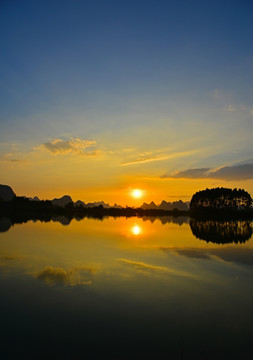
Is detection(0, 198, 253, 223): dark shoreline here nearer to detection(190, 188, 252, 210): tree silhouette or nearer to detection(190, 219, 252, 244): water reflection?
detection(190, 188, 252, 210): tree silhouette

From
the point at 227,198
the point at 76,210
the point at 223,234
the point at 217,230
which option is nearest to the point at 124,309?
the point at 223,234

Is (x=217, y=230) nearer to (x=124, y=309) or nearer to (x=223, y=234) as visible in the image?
(x=223, y=234)

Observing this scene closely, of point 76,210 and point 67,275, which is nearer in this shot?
point 67,275

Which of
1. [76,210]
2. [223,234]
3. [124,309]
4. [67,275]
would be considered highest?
[76,210]

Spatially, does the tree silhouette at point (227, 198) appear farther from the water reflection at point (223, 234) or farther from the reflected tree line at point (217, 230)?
the water reflection at point (223, 234)

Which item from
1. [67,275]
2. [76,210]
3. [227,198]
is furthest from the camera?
[76,210]

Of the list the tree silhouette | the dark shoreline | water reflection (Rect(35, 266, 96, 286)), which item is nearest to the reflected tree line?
water reflection (Rect(35, 266, 96, 286))

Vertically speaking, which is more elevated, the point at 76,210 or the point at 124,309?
the point at 76,210

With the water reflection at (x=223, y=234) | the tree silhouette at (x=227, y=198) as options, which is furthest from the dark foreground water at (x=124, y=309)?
the tree silhouette at (x=227, y=198)

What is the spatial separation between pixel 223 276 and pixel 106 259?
30.9ft

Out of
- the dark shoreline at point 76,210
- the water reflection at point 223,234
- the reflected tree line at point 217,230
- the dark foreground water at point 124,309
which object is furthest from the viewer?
the dark shoreline at point 76,210

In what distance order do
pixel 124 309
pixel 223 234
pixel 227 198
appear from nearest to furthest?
1. pixel 124 309
2. pixel 223 234
3. pixel 227 198

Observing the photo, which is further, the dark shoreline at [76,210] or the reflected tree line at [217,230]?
the dark shoreline at [76,210]

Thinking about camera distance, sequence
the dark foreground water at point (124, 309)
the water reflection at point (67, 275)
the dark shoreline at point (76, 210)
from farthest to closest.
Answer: the dark shoreline at point (76, 210)
the water reflection at point (67, 275)
the dark foreground water at point (124, 309)
